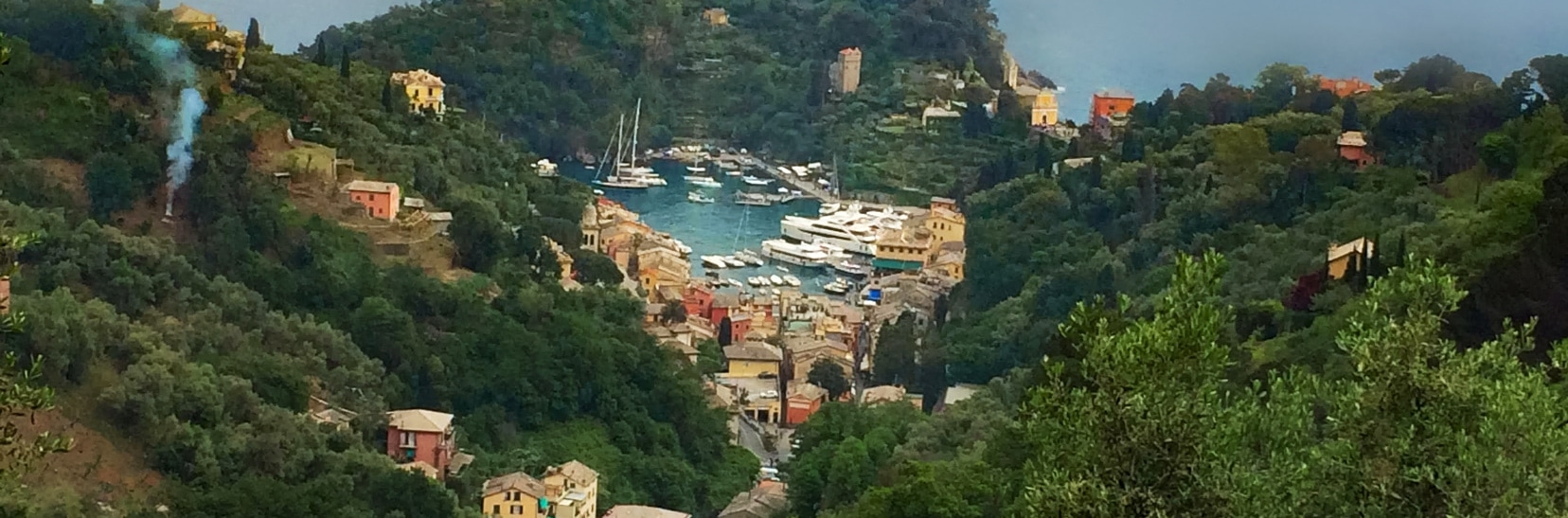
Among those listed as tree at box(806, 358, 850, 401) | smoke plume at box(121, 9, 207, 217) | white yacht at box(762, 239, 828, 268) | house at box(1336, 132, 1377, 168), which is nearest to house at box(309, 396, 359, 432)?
smoke plume at box(121, 9, 207, 217)

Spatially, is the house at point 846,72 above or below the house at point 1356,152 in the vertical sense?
below

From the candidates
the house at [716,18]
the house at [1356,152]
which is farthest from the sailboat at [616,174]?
the house at [1356,152]

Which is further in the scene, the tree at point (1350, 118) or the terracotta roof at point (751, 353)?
the tree at point (1350, 118)

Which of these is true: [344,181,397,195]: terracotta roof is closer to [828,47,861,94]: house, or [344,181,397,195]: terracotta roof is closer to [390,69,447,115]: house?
[390,69,447,115]: house

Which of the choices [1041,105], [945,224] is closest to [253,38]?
[945,224]

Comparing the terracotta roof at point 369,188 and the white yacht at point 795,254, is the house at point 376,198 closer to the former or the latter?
the terracotta roof at point 369,188

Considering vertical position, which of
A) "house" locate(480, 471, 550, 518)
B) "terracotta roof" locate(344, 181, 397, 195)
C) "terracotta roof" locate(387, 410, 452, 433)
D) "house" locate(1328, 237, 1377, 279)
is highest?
"house" locate(1328, 237, 1377, 279)

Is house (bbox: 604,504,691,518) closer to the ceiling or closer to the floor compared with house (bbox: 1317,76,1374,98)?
closer to the floor
